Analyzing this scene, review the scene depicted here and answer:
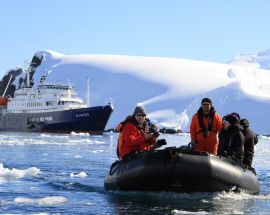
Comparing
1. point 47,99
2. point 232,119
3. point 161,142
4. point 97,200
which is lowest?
point 97,200

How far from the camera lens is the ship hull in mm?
64250

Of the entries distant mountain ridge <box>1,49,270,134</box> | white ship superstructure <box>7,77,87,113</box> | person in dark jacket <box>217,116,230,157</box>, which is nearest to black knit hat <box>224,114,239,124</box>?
person in dark jacket <box>217,116,230,157</box>

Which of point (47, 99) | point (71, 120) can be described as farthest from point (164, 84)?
point (71, 120)

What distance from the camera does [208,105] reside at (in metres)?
10.8

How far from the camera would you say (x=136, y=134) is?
1096 centimetres

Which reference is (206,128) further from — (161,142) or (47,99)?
(47,99)

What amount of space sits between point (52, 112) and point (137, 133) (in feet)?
182

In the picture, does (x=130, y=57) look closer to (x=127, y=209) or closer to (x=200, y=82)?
(x=200, y=82)

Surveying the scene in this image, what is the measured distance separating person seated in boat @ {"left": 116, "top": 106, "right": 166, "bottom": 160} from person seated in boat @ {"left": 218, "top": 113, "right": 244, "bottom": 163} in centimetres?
138

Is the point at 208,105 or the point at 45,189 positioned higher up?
the point at 208,105

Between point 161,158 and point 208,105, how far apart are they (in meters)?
1.25

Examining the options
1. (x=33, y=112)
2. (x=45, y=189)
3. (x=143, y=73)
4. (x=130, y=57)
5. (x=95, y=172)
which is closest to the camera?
(x=45, y=189)

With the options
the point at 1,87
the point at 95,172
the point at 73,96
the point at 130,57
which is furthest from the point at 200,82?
the point at 95,172

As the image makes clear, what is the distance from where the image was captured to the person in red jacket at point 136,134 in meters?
10.8
